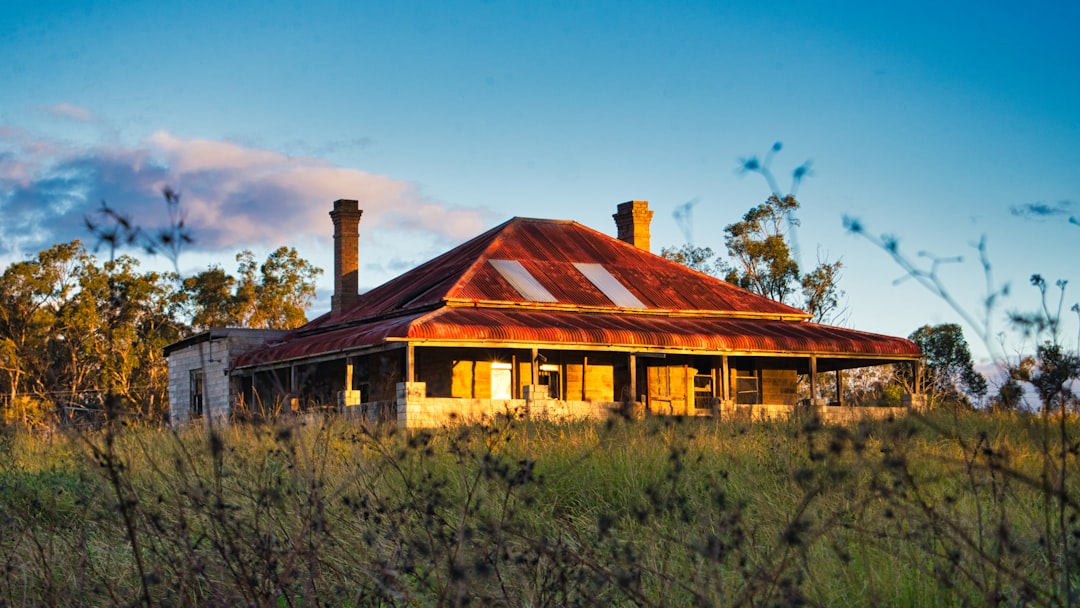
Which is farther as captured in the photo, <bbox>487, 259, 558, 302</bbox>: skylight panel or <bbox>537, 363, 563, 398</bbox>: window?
<bbox>537, 363, 563, 398</bbox>: window

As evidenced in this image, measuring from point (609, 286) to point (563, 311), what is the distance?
214cm

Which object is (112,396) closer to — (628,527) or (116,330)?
(628,527)

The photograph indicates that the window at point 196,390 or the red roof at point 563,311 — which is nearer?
the red roof at point 563,311

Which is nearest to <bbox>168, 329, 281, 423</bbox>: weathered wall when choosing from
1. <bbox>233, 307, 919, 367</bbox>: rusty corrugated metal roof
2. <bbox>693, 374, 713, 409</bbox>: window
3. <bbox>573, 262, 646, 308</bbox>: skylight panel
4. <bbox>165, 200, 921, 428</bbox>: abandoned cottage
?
<bbox>165, 200, 921, 428</bbox>: abandoned cottage

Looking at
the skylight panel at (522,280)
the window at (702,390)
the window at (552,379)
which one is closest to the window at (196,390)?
the skylight panel at (522,280)

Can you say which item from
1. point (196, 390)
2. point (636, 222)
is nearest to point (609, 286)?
point (636, 222)

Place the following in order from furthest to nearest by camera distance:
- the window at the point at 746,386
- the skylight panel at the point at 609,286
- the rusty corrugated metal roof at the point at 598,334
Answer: the window at the point at 746,386 < the skylight panel at the point at 609,286 < the rusty corrugated metal roof at the point at 598,334

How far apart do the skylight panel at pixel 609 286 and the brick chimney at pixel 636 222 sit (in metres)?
3.64

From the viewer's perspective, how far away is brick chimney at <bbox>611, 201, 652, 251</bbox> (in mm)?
31891

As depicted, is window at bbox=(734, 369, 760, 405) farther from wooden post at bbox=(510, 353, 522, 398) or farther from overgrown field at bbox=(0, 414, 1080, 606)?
overgrown field at bbox=(0, 414, 1080, 606)

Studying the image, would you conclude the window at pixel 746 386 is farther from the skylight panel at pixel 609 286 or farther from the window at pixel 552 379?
the window at pixel 552 379

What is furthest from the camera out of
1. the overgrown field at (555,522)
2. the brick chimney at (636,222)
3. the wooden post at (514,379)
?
the brick chimney at (636,222)

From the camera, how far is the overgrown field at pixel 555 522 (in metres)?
4.40

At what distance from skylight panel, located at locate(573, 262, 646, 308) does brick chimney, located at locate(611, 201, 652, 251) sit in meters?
3.64
